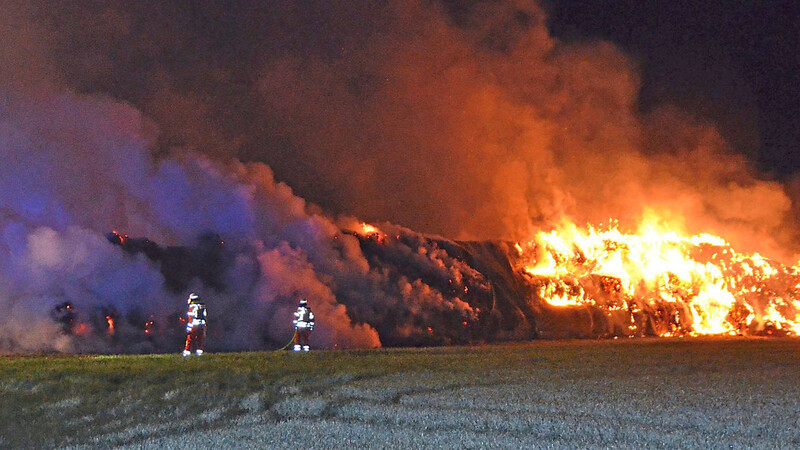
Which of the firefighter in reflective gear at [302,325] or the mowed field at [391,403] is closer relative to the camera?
the mowed field at [391,403]

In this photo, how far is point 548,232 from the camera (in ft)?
168

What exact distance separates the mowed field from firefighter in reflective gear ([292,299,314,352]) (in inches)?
153

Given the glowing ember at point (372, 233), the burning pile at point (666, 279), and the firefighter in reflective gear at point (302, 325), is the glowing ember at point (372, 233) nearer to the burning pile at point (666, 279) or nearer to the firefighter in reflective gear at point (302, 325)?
A: the burning pile at point (666, 279)

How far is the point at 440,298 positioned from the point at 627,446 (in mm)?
28929

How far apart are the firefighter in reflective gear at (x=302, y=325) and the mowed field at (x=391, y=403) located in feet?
12.8

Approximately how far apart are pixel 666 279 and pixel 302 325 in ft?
101

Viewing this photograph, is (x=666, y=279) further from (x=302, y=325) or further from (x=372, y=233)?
(x=302, y=325)

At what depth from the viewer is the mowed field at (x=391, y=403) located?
12.1m

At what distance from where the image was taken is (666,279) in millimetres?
50375

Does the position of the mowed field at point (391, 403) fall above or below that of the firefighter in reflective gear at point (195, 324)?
below

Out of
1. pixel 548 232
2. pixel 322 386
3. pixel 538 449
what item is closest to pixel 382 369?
pixel 322 386

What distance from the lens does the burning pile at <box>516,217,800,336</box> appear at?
48.1 metres

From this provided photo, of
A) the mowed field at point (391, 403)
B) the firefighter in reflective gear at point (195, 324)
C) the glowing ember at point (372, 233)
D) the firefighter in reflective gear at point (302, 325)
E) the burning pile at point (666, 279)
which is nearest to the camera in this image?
the mowed field at point (391, 403)

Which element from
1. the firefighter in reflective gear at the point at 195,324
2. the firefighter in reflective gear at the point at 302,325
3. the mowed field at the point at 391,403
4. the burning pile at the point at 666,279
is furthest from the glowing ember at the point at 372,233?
the mowed field at the point at 391,403
